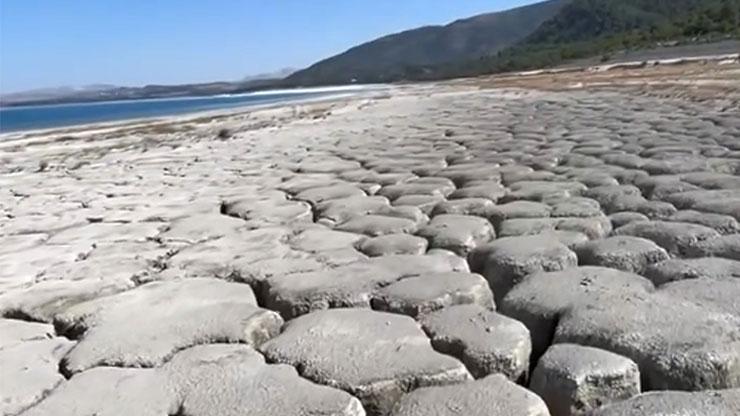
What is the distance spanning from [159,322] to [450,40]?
475 ft

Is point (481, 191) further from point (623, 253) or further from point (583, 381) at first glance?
point (583, 381)

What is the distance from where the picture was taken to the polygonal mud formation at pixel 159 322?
1.85 meters

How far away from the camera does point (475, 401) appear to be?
1488 millimetres

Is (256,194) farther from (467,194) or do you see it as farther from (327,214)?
(467,194)

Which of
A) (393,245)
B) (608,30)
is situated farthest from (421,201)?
(608,30)

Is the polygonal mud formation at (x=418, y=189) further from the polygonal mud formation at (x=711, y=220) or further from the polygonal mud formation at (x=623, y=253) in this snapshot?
the polygonal mud formation at (x=623, y=253)

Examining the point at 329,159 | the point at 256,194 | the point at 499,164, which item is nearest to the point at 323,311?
the point at 256,194

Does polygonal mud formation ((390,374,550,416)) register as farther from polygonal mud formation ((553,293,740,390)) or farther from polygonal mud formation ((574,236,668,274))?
polygonal mud formation ((574,236,668,274))

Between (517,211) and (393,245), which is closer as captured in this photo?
(393,245)

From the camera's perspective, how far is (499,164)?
4660 mm

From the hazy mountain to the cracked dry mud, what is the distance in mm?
123137

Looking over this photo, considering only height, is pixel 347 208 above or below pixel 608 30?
above

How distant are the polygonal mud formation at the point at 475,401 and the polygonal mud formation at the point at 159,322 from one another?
1.73 feet

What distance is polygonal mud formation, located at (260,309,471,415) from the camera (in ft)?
5.19
